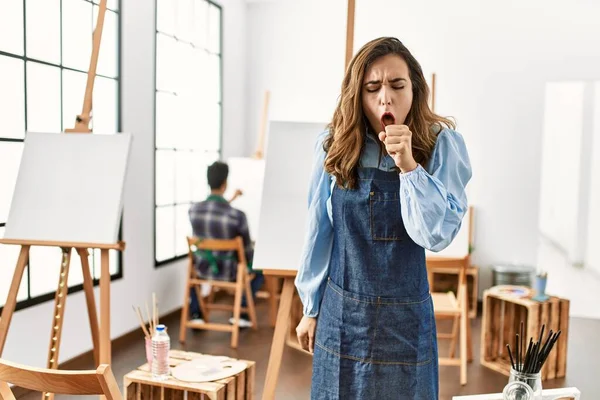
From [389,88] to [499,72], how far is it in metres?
4.21

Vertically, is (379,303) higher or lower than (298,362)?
higher

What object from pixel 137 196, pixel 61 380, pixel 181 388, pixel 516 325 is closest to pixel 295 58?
pixel 137 196

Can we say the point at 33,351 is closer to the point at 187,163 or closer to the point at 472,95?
the point at 187,163

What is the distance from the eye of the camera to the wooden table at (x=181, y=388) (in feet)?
7.57

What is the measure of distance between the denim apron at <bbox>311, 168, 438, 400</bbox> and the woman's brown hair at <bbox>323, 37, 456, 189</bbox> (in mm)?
56

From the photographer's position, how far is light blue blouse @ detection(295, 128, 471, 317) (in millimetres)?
1406

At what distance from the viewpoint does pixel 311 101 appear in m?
5.95

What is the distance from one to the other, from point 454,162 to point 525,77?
422cm

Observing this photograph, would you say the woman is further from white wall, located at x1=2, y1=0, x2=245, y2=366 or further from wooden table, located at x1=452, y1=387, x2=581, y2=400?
white wall, located at x1=2, y1=0, x2=245, y2=366

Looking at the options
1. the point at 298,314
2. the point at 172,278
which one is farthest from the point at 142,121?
the point at 298,314

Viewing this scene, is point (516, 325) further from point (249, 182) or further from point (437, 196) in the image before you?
point (437, 196)

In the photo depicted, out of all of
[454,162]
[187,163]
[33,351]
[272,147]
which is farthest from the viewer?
[187,163]

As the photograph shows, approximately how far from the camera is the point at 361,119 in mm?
1586

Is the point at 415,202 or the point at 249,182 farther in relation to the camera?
the point at 249,182
